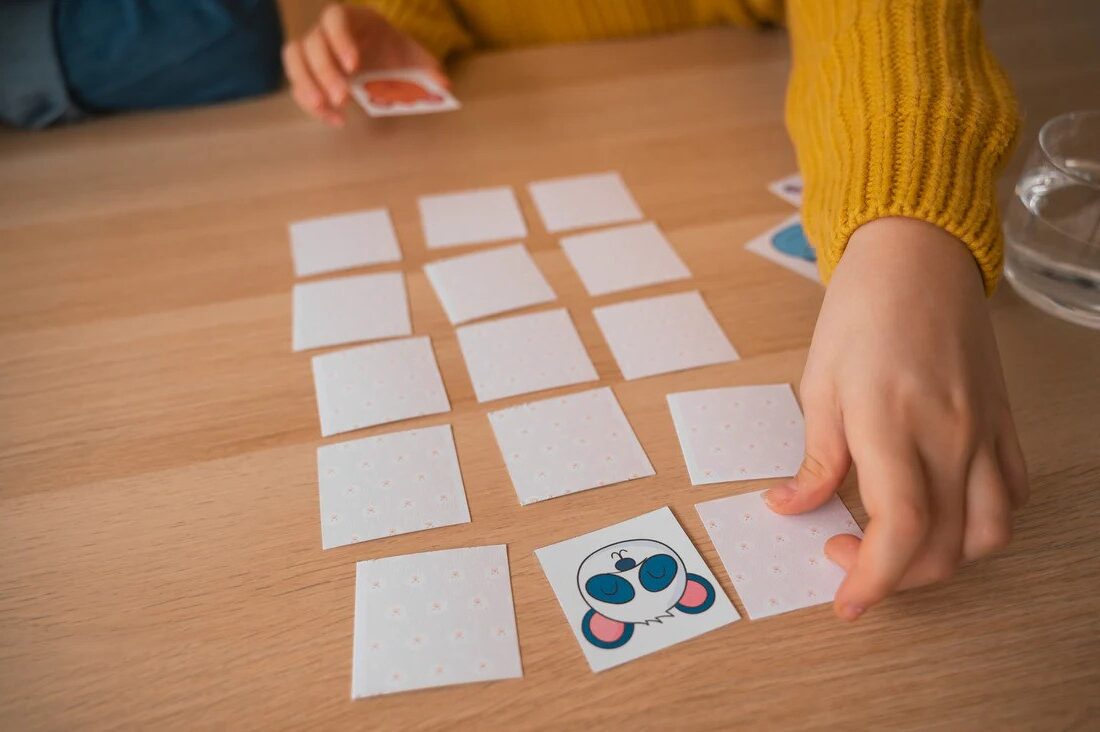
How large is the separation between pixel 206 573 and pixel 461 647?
0.18m

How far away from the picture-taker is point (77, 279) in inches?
30.8

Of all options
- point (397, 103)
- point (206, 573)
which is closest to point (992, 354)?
point (206, 573)

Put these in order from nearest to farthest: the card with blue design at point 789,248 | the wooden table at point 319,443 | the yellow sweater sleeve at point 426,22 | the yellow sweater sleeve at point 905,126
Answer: the wooden table at point 319,443
the yellow sweater sleeve at point 905,126
the card with blue design at point 789,248
the yellow sweater sleeve at point 426,22

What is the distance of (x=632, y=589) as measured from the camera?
0.52 m

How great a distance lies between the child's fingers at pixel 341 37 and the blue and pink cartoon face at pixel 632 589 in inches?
28.0

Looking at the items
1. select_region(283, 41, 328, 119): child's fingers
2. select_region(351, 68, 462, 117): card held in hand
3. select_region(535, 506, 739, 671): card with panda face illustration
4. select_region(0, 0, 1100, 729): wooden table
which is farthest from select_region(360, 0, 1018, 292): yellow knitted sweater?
select_region(283, 41, 328, 119): child's fingers

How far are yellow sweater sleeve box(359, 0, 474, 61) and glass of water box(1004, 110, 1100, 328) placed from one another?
2.42 ft

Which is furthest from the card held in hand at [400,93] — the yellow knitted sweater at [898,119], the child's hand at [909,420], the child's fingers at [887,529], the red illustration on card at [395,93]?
the child's fingers at [887,529]

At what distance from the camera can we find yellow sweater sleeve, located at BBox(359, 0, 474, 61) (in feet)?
3.58

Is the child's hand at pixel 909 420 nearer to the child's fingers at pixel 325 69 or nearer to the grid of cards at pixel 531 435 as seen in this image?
the grid of cards at pixel 531 435

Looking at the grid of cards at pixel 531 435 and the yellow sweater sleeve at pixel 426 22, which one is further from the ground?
the yellow sweater sleeve at pixel 426 22

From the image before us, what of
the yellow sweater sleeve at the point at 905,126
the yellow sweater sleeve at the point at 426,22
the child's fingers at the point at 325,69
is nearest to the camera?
Result: the yellow sweater sleeve at the point at 905,126

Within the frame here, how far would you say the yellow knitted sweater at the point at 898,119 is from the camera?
1.95 ft

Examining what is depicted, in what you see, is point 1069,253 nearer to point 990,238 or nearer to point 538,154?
point 990,238
